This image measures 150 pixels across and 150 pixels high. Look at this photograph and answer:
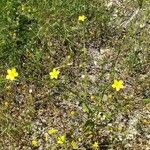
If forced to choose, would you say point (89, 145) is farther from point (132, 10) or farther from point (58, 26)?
point (132, 10)

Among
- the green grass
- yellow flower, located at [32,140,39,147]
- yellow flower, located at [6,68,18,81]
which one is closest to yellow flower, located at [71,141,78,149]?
the green grass

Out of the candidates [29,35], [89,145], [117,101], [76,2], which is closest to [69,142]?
[89,145]

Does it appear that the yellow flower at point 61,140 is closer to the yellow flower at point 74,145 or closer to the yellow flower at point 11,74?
the yellow flower at point 74,145

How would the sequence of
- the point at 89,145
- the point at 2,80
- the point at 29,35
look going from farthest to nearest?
1. the point at 29,35
2. the point at 2,80
3. the point at 89,145

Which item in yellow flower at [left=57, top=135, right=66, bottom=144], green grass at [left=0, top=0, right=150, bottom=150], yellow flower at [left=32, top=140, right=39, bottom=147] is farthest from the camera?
green grass at [left=0, top=0, right=150, bottom=150]

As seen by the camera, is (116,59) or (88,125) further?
(116,59)

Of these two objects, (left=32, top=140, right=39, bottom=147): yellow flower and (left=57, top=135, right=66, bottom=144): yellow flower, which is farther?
(left=32, top=140, right=39, bottom=147): yellow flower

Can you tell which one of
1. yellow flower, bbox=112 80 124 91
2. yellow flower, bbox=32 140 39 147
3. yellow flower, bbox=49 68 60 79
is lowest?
yellow flower, bbox=32 140 39 147

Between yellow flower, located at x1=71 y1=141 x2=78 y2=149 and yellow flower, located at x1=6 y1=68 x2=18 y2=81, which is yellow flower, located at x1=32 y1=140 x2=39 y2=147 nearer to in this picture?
yellow flower, located at x1=71 y1=141 x2=78 y2=149

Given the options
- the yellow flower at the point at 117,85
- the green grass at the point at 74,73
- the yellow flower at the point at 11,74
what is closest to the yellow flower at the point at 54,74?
the green grass at the point at 74,73
